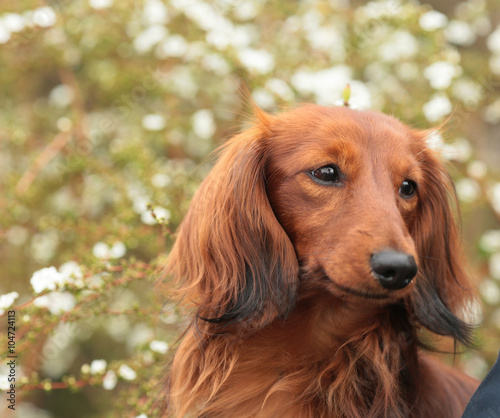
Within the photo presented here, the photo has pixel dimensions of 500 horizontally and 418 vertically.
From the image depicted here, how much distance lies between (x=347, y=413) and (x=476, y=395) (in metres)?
0.42

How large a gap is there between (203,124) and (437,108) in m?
1.39

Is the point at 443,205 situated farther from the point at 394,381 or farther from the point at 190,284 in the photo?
the point at 190,284

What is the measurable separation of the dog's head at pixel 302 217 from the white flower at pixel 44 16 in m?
2.22

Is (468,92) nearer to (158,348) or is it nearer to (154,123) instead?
(154,123)

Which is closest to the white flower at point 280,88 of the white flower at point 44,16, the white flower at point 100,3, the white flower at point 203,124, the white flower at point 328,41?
the white flower at point 203,124

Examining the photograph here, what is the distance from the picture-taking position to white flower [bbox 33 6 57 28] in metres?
3.80

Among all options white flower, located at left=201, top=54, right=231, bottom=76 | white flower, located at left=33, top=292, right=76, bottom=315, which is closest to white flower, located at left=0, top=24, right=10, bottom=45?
white flower, located at left=201, top=54, right=231, bottom=76

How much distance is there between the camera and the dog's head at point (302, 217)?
187 centimetres

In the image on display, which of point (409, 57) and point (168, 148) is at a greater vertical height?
point (409, 57)

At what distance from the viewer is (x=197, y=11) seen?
378 centimetres

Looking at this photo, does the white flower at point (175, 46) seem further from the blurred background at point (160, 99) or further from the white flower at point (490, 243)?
the white flower at point (490, 243)

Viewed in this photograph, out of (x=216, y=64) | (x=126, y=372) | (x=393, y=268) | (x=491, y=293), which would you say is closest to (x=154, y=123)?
(x=216, y=64)

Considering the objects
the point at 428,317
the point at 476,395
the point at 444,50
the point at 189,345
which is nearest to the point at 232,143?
the point at 189,345

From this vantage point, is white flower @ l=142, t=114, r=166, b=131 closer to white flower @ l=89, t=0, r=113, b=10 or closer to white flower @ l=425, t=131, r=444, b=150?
white flower @ l=89, t=0, r=113, b=10
